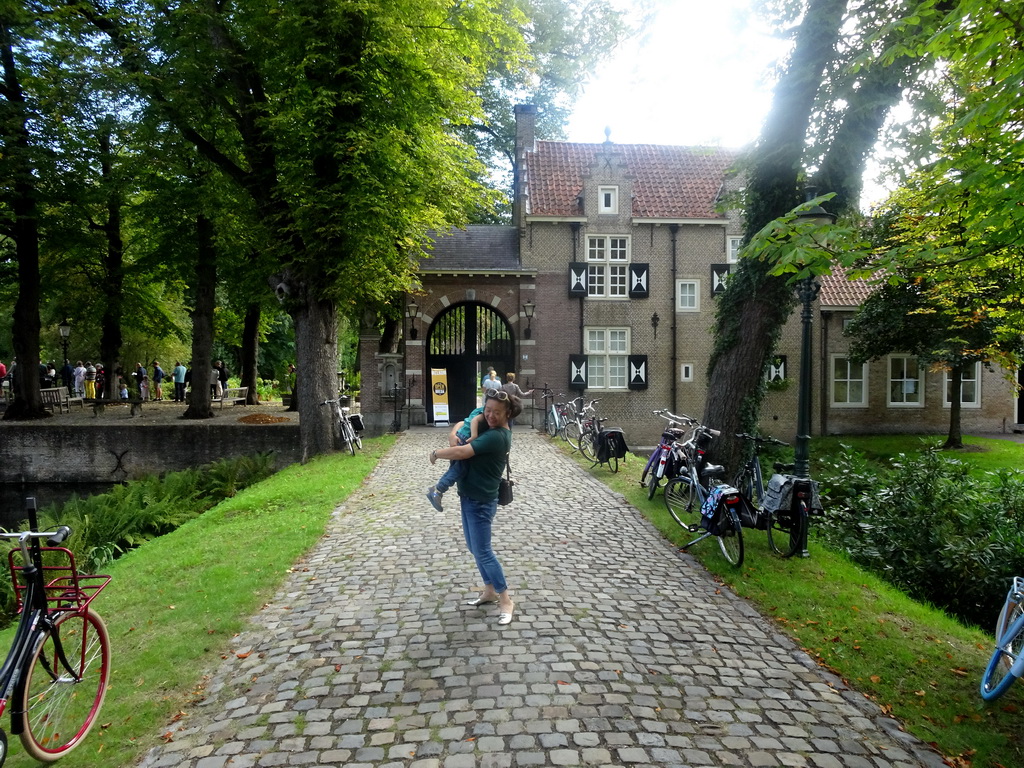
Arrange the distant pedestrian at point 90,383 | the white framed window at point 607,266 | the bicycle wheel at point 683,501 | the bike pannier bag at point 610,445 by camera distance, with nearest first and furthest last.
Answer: the bicycle wheel at point 683,501 < the bike pannier bag at point 610,445 < the white framed window at point 607,266 < the distant pedestrian at point 90,383

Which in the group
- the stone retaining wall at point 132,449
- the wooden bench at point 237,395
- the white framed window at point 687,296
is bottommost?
the stone retaining wall at point 132,449

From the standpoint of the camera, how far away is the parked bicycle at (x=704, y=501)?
22.2ft

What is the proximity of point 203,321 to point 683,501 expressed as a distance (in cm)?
1686

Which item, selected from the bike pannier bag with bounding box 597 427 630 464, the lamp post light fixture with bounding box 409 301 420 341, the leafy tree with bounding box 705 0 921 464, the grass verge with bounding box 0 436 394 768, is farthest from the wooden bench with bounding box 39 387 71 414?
the leafy tree with bounding box 705 0 921 464

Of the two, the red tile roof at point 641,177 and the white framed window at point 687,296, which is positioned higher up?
the red tile roof at point 641,177

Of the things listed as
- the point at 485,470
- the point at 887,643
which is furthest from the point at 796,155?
the point at 485,470

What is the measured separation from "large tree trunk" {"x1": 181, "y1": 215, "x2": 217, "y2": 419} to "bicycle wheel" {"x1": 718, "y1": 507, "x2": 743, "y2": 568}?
58.0 feet

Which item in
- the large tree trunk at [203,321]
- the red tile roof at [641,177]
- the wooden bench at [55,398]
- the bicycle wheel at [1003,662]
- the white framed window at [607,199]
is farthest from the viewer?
the red tile roof at [641,177]

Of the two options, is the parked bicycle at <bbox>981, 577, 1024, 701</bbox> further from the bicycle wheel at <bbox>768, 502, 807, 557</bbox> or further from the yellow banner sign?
the yellow banner sign

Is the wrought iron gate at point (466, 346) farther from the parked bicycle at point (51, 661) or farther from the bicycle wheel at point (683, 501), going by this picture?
the parked bicycle at point (51, 661)

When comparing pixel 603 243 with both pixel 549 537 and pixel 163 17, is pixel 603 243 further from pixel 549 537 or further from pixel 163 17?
pixel 549 537

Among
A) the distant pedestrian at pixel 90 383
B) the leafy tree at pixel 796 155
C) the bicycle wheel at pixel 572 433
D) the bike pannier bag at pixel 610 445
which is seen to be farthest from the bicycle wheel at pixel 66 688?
the distant pedestrian at pixel 90 383

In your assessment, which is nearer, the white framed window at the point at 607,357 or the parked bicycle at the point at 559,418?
the parked bicycle at the point at 559,418

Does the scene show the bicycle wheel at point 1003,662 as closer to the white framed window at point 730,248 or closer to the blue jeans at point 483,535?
the blue jeans at point 483,535
